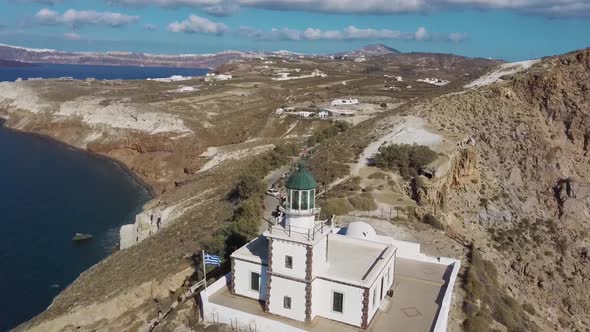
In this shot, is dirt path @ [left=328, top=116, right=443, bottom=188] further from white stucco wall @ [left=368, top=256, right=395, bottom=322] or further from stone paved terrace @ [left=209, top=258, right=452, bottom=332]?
white stucco wall @ [left=368, top=256, right=395, bottom=322]

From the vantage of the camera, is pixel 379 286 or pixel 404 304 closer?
pixel 379 286

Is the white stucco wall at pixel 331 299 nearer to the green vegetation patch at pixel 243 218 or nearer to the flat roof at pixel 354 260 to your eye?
the flat roof at pixel 354 260

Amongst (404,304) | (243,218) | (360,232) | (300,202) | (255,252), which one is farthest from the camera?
(243,218)

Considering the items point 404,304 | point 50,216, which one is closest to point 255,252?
point 404,304

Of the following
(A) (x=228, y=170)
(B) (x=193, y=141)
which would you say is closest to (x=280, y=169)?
(A) (x=228, y=170)

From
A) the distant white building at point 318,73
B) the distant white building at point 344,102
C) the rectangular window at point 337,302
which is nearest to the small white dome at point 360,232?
the rectangular window at point 337,302

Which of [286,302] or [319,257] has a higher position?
[319,257]

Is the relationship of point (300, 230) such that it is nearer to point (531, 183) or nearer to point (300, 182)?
point (300, 182)
